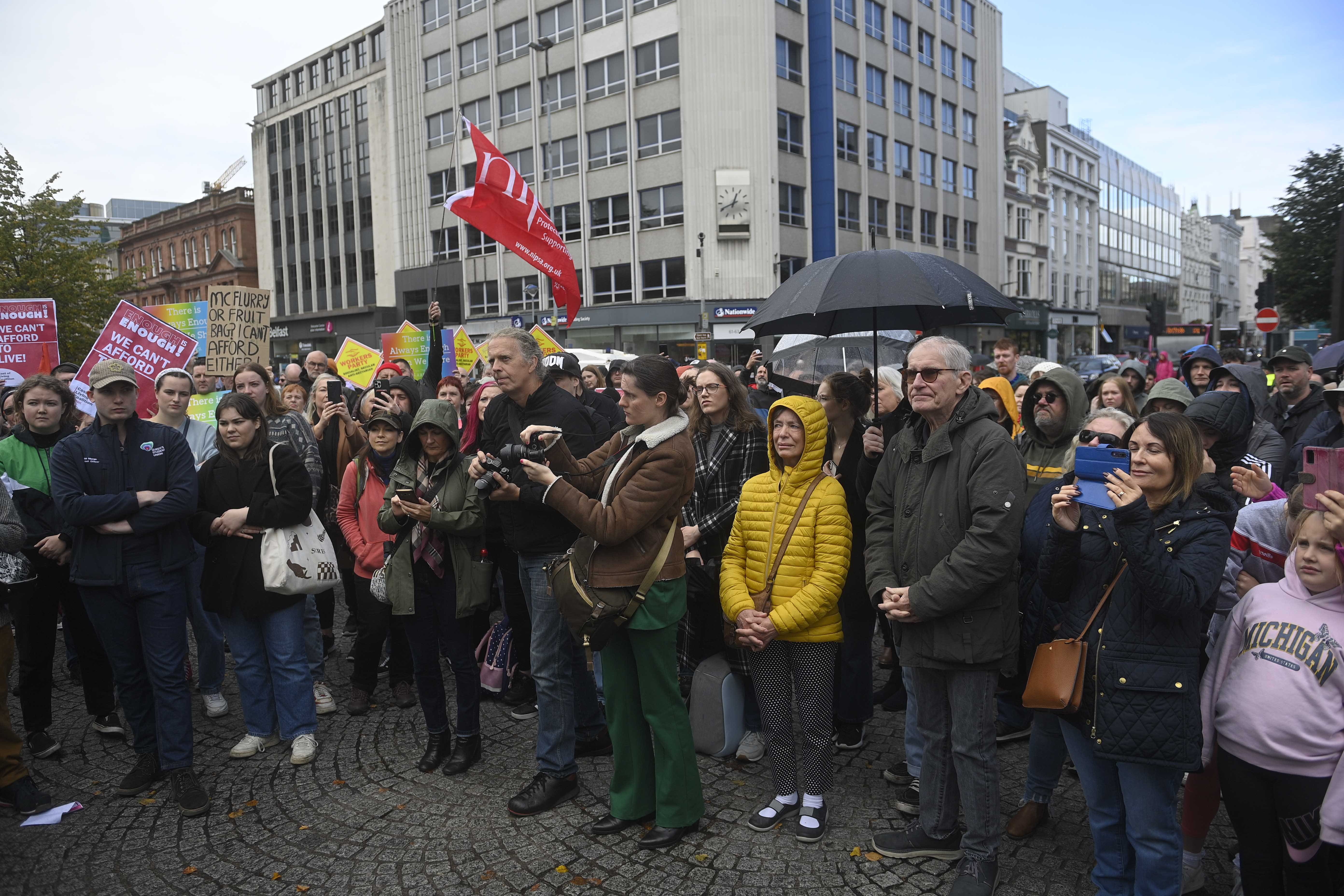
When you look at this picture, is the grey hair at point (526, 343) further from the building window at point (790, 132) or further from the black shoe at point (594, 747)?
the building window at point (790, 132)

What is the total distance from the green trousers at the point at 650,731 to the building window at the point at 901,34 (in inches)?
1794

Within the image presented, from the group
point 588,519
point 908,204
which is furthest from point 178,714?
point 908,204

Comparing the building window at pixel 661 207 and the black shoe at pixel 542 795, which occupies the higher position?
the building window at pixel 661 207

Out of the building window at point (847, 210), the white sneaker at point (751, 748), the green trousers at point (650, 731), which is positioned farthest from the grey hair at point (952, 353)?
the building window at point (847, 210)

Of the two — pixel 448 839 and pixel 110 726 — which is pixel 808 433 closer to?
pixel 448 839

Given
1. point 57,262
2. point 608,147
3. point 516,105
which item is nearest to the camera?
point 57,262

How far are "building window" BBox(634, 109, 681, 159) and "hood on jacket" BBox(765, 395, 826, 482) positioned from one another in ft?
112

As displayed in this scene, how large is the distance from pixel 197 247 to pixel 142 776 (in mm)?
67821

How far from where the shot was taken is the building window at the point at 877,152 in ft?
137

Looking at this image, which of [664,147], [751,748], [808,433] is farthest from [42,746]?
[664,147]

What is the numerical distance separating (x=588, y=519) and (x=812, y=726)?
5.00 ft

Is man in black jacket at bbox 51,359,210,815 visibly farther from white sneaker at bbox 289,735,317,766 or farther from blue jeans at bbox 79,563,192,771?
white sneaker at bbox 289,735,317,766

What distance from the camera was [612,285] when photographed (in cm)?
3934

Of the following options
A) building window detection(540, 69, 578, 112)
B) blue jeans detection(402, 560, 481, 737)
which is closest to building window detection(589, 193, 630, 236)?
building window detection(540, 69, 578, 112)
